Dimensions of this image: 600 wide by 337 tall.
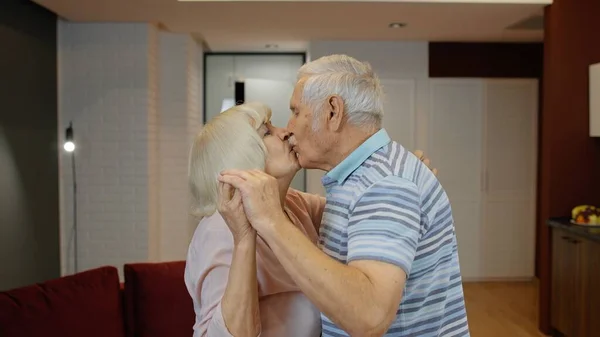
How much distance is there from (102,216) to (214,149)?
4008 millimetres

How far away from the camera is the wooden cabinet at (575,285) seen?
371cm

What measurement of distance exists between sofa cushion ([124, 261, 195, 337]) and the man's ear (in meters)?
1.35

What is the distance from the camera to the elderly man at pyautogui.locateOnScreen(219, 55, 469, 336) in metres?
1.00

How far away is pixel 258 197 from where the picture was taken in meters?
1.10

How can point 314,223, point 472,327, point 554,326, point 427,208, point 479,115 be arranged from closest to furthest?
point 427,208 < point 314,223 < point 554,326 < point 472,327 < point 479,115

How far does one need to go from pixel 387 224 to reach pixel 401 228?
1.0 inches

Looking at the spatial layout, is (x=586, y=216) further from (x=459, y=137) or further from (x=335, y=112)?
(x=335, y=112)

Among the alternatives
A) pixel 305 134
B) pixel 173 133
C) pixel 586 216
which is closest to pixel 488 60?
pixel 586 216

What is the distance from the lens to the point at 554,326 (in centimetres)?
423

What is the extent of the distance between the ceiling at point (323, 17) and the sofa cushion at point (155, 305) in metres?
2.59

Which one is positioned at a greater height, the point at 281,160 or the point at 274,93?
the point at 274,93

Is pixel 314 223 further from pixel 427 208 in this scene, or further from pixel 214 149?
pixel 427 208

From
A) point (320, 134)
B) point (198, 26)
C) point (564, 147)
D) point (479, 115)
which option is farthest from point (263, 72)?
point (320, 134)

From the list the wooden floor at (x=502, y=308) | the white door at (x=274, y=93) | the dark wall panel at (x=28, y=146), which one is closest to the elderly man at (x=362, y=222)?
the dark wall panel at (x=28, y=146)
